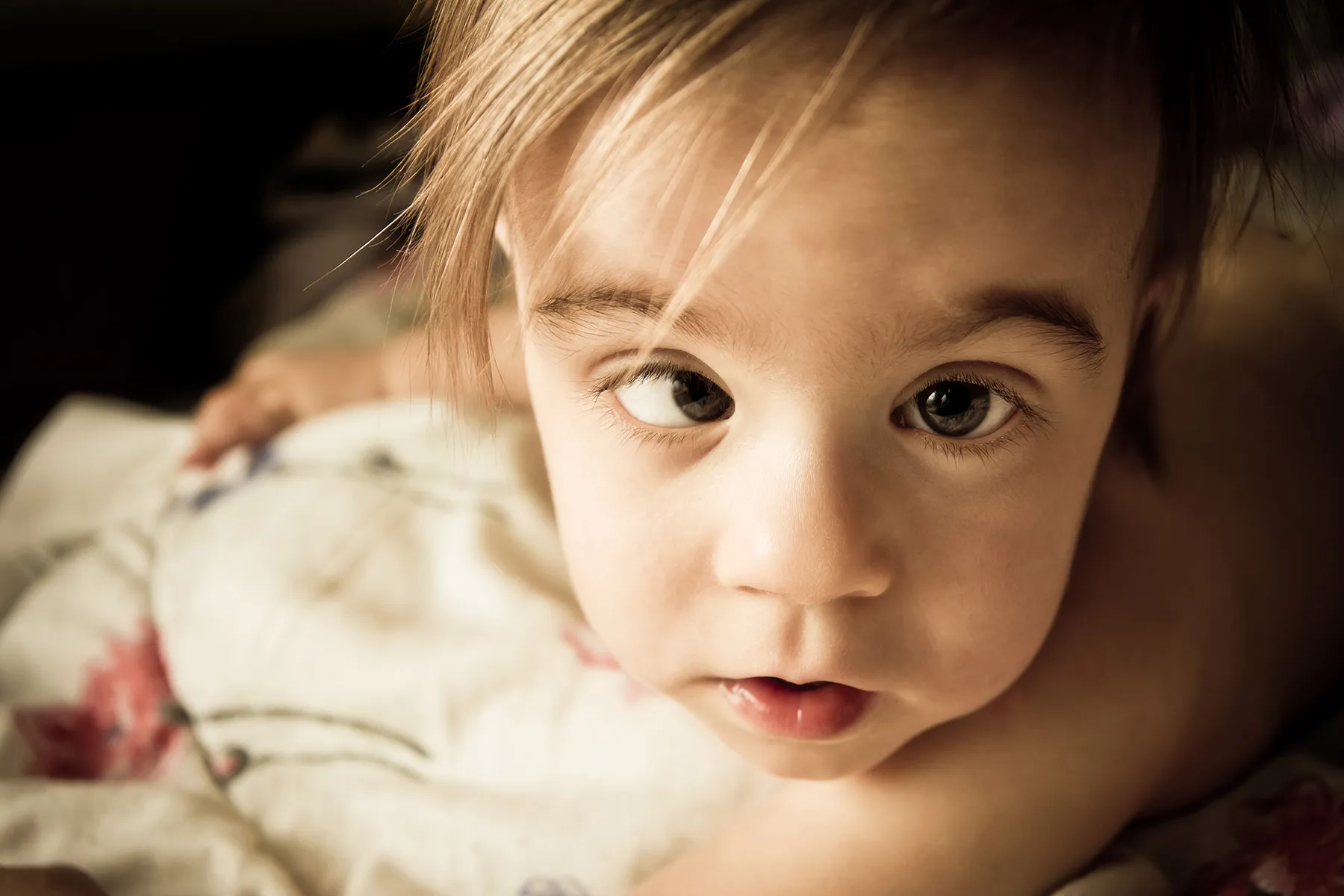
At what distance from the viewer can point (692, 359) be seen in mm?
430

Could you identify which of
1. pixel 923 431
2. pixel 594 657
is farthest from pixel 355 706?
pixel 923 431

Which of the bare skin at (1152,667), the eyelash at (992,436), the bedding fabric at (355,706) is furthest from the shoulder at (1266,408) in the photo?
the eyelash at (992,436)

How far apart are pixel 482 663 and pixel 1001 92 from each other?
45 centimetres

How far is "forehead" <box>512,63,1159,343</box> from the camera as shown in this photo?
1.21 ft

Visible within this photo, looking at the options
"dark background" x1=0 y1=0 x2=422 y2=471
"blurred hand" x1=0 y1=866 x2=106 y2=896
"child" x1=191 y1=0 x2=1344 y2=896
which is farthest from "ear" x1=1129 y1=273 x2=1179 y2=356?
"dark background" x1=0 y1=0 x2=422 y2=471

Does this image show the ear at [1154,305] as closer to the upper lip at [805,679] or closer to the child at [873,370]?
the child at [873,370]

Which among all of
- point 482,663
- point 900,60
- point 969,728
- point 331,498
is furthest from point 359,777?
point 900,60

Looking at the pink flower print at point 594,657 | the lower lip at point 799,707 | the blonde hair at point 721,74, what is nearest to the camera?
the blonde hair at point 721,74

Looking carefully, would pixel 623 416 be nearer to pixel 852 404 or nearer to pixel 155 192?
pixel 852 404

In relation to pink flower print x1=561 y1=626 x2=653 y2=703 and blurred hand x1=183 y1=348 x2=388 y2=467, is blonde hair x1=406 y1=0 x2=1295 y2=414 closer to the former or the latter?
pink flower print x1=561 y1=626 x2=653 y2=703

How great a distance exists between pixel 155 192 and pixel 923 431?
0.96 metres

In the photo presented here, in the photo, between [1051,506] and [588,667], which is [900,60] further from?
[588,667]

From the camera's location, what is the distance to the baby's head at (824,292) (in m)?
0.37

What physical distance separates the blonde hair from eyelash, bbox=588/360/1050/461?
0.06 meters
